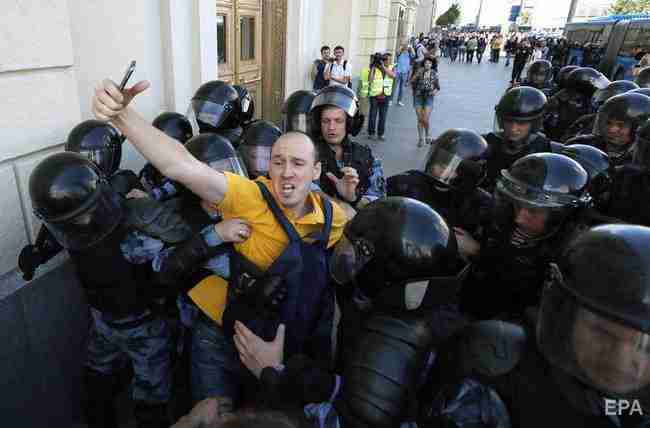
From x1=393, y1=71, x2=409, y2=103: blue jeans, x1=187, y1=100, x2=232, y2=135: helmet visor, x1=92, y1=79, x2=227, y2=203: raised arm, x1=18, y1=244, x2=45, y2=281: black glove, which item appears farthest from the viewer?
x1=393, y1=71, x2=409, y2=103: blue jeans

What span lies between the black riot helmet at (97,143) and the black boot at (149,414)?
1.26 metres

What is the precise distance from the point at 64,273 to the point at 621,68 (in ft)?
45.1

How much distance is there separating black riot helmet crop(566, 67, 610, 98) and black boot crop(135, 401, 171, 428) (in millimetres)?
5837

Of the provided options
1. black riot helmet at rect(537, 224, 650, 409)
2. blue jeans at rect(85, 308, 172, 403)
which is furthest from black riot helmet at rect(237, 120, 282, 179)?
black riot helmet at rect(537, 224, 650, 409)

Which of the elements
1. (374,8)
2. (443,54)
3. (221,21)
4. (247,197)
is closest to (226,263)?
(247,197)

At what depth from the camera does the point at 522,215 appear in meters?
2.17

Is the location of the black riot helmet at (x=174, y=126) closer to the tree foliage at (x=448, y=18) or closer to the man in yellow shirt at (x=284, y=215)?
the man in yellow shirt at (x=284, y=215)

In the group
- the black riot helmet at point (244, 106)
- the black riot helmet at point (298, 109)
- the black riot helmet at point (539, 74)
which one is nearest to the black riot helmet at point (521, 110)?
the black riot helmet at point (298, 109)

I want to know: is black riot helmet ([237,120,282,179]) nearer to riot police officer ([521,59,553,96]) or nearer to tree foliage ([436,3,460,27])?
riot police officer ([521,59,553,96])

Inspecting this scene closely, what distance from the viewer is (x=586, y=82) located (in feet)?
18.7

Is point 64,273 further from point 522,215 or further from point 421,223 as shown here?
point 522,215

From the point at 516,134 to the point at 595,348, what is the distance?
2761 millimetres

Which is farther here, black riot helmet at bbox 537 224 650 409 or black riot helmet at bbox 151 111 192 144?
black riot helmet at bbox 151 111 192 144

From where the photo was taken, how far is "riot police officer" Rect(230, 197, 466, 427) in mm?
1307
